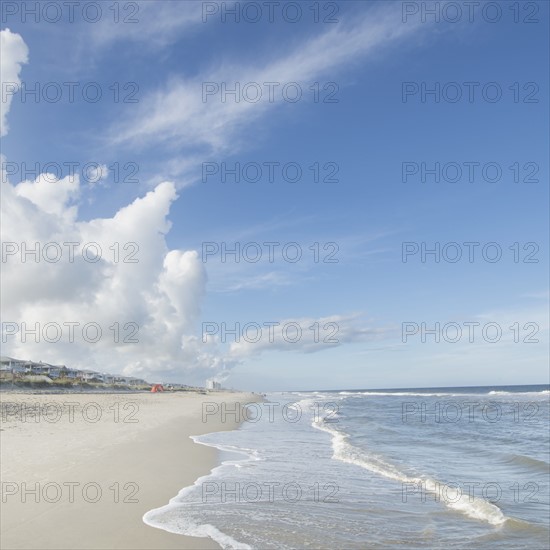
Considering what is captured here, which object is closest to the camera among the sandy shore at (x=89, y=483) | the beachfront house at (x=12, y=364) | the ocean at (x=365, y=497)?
the sandy shore at (x=89, y=483)

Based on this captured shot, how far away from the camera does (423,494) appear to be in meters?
12.7

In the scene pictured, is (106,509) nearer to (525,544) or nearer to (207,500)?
(207,500)

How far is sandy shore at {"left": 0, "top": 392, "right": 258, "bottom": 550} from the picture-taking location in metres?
7.94

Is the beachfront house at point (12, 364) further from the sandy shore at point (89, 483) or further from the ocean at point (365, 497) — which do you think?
the ocean at point (365, 497)

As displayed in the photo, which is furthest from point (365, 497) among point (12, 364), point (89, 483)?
point (12, 364)

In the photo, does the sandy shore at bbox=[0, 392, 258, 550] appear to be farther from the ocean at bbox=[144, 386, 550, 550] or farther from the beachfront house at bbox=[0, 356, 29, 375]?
the beachfront house at bbox=[0, 356, 29, 375]

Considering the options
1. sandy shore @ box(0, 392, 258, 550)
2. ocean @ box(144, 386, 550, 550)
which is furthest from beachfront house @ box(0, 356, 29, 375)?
ocean @ box(144, 386, 550, 550)

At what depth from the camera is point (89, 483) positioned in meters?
11.3

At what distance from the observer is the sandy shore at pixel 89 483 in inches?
313

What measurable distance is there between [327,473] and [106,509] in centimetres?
732

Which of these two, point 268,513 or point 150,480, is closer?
point 268,513

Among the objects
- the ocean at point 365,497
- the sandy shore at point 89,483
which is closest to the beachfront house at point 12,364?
the sandy shore at point 89,483

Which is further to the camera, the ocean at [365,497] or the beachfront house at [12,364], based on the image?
the beachfront house at [12,364]

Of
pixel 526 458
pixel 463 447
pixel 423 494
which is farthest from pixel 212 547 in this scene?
pixel 463 447
